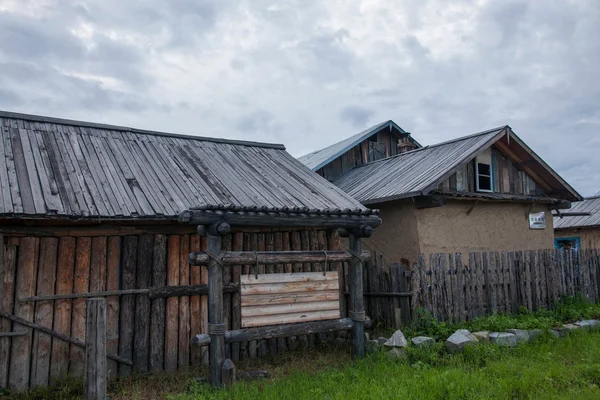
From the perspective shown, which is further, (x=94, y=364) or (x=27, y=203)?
(x=27, y=203)

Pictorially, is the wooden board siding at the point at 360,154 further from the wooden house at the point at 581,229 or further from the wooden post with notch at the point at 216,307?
the wooden post with notch at the point at 216,307

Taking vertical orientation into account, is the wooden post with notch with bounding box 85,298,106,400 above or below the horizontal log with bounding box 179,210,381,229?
below

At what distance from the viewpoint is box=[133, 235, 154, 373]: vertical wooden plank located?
299 inches

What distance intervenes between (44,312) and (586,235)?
20.2m

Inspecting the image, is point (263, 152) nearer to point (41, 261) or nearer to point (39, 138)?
point (39, 138)

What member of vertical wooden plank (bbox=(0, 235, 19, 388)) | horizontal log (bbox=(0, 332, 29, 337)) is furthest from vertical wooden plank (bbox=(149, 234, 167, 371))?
vertical wooden plank (bbox=(0, 235, 19, 388))

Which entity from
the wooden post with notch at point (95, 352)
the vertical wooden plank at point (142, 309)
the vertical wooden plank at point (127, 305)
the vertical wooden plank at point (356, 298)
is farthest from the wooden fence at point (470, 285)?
the wooden post with notch at point (95, 352)

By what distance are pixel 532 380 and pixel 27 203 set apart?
727cm

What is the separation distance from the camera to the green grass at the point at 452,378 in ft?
19.2

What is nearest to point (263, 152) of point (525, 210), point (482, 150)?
point (482, 150)

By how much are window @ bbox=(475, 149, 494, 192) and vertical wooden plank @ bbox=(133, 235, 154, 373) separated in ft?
28.2

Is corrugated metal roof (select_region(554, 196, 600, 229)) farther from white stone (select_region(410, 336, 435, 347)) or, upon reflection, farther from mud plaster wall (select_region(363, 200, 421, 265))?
white stone (select_region(410, 336, 435, 347))

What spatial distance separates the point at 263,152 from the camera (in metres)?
12.0

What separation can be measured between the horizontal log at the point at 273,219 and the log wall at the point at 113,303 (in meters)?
1.50
